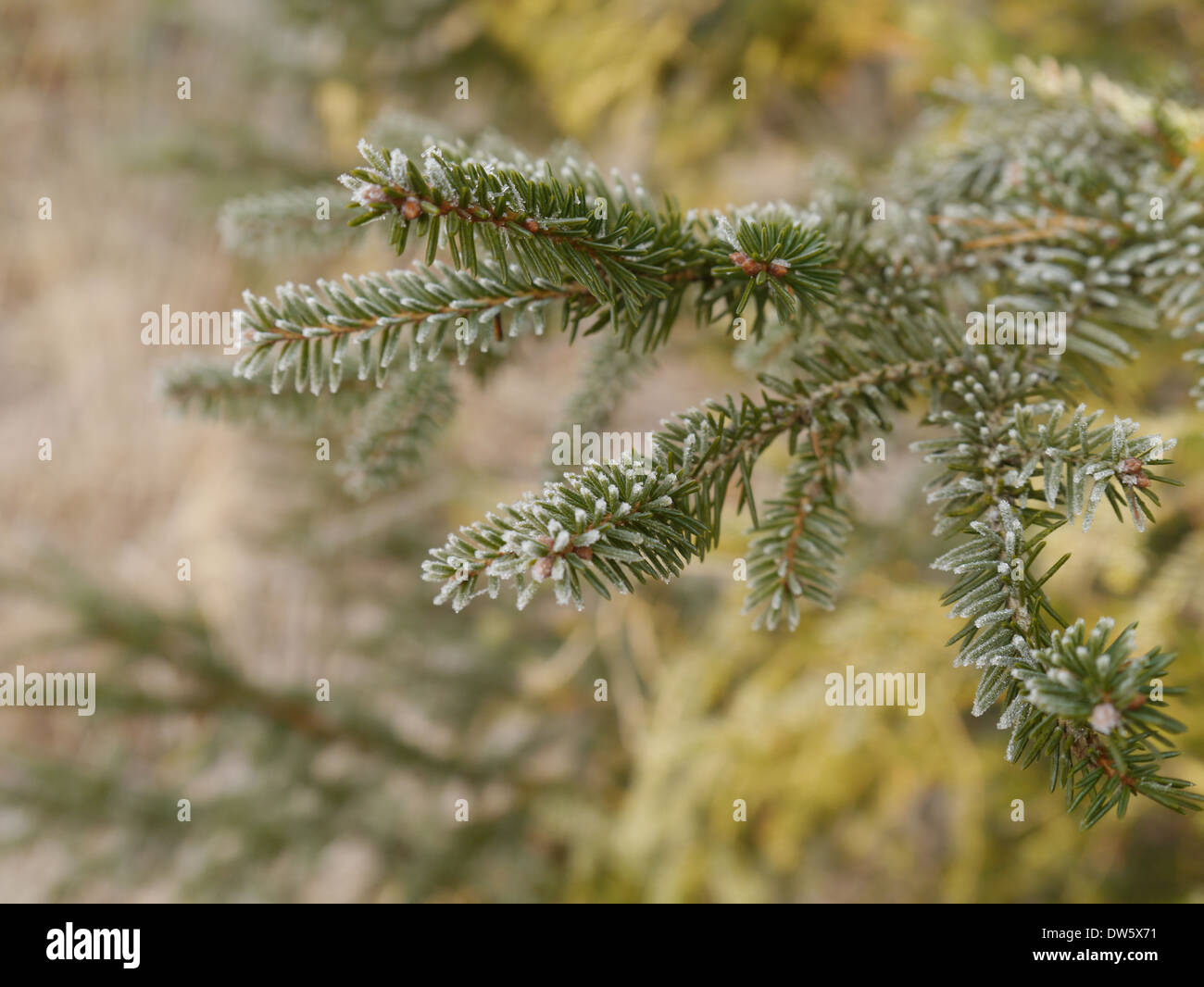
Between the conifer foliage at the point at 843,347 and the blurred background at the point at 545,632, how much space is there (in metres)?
0.13

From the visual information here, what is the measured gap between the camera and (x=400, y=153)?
14.4 inches

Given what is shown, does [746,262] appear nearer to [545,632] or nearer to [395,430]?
[395,430]

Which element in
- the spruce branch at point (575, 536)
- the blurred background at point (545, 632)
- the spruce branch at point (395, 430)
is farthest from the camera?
the blurred background at point (545, 632)

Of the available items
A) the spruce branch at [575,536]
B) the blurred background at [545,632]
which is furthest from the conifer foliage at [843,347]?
the blurred background at [545,632]

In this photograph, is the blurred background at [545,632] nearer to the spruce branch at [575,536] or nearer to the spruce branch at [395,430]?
the spruce branch at [395,430]

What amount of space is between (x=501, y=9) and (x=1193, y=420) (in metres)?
1.50

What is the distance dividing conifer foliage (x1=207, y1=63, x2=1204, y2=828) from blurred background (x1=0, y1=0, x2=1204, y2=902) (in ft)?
0.43

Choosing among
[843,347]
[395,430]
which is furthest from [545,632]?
[843,347]

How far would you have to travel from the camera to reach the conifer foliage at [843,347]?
1.26ft

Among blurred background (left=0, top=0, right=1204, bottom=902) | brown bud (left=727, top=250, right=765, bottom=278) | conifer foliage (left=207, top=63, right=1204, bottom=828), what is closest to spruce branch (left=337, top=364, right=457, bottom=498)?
conifer foliage (left=207, top=63, right=1204, bottom=828)

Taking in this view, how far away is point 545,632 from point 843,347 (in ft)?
5.32

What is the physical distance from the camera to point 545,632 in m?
2.04
